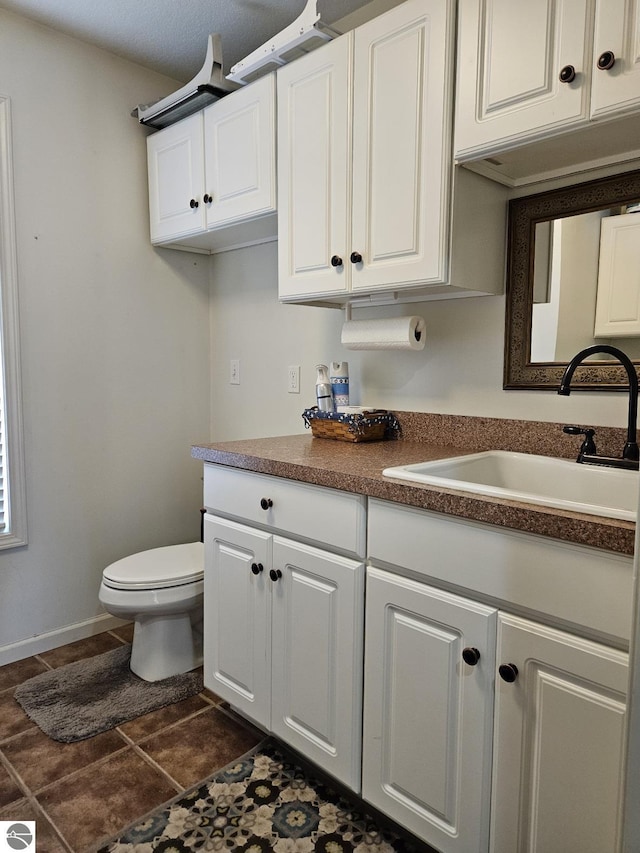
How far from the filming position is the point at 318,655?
1.46 m

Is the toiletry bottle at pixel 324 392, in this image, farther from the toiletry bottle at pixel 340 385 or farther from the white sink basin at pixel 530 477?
the white sink basin at pixel 530 477

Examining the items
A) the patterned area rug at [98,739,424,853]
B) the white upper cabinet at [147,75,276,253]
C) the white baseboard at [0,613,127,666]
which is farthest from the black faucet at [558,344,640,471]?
the white baseboard at [0,613,127,666]

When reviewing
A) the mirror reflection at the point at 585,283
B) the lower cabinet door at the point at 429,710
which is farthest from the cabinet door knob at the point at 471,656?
the mirror reflection at the point at 585,283

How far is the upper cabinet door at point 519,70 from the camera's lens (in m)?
1.22

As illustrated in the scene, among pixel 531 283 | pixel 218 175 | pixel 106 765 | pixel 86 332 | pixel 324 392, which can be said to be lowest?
pixel 106 765

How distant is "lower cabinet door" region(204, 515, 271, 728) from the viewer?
1.63m

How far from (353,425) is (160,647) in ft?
3.65

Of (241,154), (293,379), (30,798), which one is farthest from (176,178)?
(30,798)

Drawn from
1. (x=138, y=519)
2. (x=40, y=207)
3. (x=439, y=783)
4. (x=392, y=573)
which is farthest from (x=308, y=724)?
(x=40, y=207)

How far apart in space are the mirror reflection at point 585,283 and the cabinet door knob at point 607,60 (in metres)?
0.38

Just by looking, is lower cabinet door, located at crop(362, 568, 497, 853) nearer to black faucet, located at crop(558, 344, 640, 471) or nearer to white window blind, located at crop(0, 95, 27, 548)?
black faucet, located at crop(558, 344, 640, 471)

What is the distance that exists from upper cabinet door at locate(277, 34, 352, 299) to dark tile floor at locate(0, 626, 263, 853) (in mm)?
1438

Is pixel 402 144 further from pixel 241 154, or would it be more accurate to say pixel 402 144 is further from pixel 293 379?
pixel 293 379

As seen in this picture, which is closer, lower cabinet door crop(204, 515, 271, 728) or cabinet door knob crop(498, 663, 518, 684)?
cabinet door knob crop(498, 663, 518, 684)
